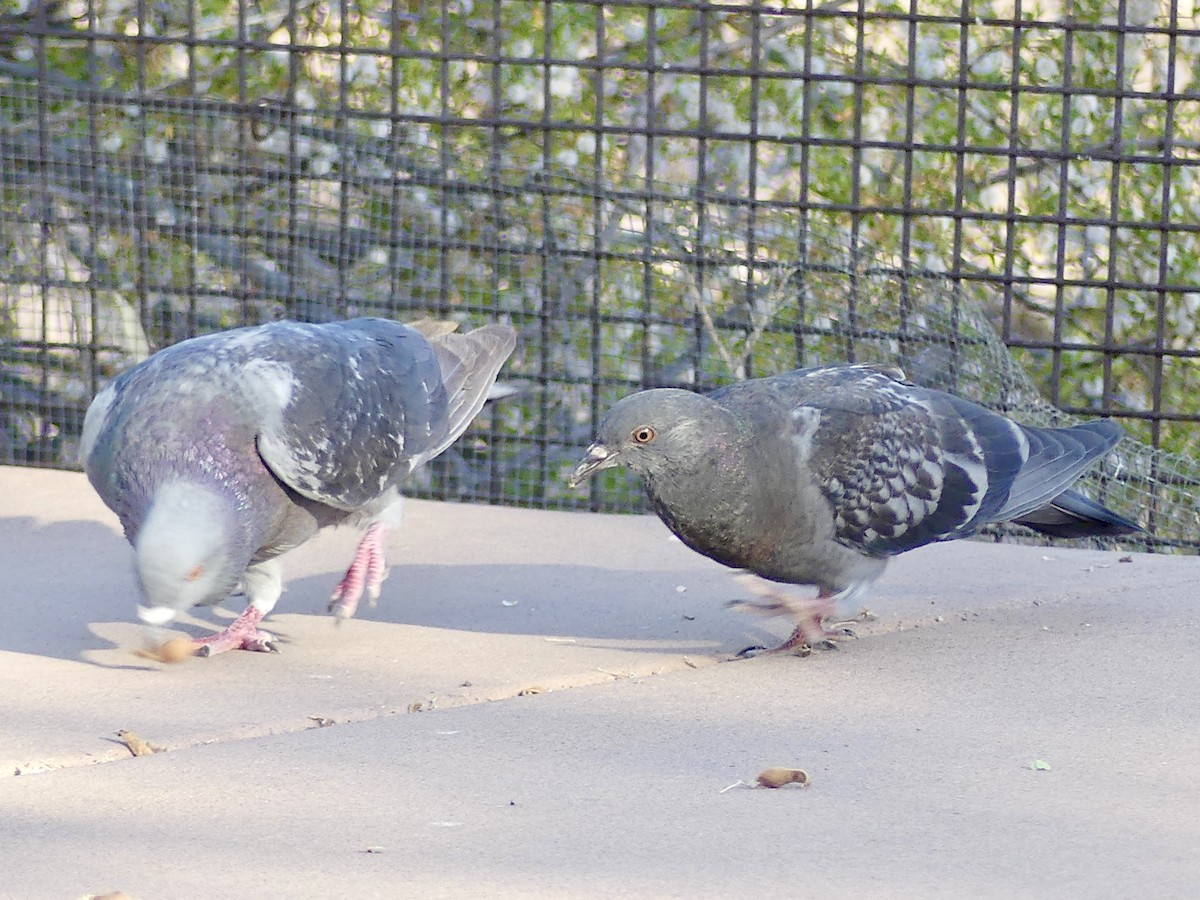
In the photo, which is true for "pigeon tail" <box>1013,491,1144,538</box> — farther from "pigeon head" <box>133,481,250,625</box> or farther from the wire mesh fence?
"pigeon head" <box>133,481,250,625</box>

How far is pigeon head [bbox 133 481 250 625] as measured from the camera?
3344mm

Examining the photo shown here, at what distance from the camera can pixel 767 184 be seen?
7387 mm

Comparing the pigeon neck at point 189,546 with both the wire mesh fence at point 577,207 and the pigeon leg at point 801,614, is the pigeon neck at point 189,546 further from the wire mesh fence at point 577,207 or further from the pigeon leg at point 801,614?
the wire mesh fence at point 577,207

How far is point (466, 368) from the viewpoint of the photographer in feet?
15.1

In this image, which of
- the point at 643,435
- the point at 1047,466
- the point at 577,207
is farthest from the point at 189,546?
the point at 577,207

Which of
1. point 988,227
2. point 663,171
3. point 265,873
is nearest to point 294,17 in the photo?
point 663,171

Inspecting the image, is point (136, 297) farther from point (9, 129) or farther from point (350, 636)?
point (350, 636)

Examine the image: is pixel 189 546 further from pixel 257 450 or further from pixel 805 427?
pixel 805 427

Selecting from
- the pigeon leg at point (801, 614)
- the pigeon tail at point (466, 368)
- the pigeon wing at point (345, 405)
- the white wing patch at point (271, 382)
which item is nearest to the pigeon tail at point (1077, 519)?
the pigeon leg at point (801, 614)

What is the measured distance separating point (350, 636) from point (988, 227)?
14.1 feet

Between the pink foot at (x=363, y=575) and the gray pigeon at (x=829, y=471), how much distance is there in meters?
0.85

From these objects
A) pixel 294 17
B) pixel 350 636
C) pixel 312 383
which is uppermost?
pixel 294 17

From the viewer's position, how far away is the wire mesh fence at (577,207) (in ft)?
18.9

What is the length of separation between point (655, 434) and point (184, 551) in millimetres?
1083
